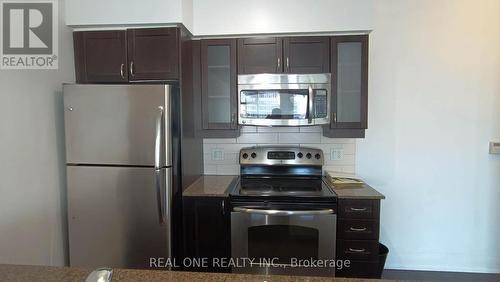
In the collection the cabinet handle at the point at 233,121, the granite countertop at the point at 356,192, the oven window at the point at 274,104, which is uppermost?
the oven window at the point at 274,104

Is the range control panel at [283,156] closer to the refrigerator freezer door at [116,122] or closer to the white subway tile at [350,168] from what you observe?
the white subway tile at [350,168]

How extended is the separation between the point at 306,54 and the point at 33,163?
209cm

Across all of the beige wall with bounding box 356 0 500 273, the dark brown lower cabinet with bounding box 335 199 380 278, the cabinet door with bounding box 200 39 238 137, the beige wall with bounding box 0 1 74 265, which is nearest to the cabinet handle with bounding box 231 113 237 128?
the cabinet door with bounding box 200 39 238 137

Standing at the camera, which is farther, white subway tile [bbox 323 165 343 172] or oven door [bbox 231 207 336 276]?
white subway tile [bbox 323 165 343 172]

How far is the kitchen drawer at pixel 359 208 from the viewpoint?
7.31 feet

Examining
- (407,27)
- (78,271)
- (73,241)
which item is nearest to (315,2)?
(407,27)

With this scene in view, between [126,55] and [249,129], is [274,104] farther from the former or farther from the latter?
[126,55]

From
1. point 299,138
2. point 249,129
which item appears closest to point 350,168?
point 299,138

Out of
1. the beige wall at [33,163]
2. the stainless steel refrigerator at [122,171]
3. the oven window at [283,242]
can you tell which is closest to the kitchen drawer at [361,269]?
the oven window at [283,242]

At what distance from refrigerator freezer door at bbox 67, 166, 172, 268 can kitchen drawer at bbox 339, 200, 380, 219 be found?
1.22 metres

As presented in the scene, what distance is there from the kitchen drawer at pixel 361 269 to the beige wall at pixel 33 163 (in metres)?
2.07

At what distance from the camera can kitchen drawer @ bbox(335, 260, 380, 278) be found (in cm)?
225

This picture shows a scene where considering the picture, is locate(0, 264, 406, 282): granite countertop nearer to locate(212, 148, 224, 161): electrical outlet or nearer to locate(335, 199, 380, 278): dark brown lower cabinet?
locate(335, 199, 380, 278): dark brown lower cabinet

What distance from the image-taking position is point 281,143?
2.90 metres
